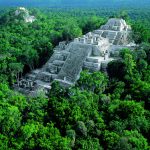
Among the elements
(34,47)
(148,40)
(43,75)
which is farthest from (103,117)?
(34,47)

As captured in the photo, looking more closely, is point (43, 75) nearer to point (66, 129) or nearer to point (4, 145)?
point (66, 129)

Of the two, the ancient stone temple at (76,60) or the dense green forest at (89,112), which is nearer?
the dense green forest at (89,112)

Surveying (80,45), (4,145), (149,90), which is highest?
(80,45)

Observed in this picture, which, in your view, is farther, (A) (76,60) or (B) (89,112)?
(A) (76,60)

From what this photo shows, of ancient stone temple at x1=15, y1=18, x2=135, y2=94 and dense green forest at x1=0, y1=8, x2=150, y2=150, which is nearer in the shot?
dense green forest at x1=0, y1=8, x2=150, y2=150

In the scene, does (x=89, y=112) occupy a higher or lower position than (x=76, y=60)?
lower

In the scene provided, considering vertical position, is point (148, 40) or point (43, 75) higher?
point (148, 40)

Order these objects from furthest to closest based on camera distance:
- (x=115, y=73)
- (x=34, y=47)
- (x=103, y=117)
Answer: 1. (x=34, y=47)
2. (x=115, y=73)
3. (x=103, y=117)

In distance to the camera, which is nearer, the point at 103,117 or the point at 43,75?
the point at 103,117
